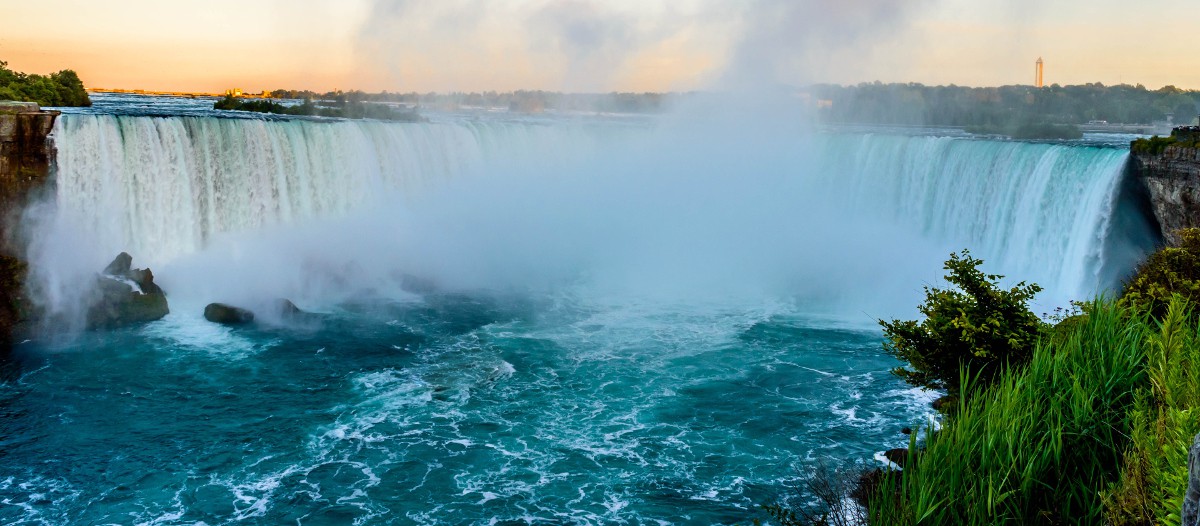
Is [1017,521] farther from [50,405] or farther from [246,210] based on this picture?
[246,210]

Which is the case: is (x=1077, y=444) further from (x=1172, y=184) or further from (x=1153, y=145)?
(x=1153, y=145)

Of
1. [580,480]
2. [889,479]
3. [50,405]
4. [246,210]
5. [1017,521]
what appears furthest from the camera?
[246,210]

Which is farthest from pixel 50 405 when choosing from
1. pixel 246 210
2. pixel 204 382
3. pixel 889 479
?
pixel 889 479

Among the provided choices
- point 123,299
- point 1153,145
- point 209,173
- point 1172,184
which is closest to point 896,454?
point 1172,184

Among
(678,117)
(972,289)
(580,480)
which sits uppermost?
(678,117)

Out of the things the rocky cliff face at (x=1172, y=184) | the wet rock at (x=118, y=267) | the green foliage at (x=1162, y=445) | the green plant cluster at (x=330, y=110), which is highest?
the green plant cluster at (x=330, y=110)

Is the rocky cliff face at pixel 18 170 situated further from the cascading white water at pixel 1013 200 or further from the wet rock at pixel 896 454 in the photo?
the cascading white water at pixel 1013 200

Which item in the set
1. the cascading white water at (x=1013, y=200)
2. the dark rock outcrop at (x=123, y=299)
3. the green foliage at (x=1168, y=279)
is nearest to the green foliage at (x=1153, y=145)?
the cascading white water at (x=1013, y=200)
